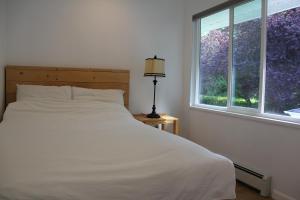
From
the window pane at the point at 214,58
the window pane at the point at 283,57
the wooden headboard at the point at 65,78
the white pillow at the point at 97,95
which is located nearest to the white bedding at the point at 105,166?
the white pillow at the point at 97,95

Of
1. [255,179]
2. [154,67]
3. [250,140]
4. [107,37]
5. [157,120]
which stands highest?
[107,37]

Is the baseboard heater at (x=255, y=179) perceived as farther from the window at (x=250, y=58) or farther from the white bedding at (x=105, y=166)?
the white bedding at (x=105, y=166)

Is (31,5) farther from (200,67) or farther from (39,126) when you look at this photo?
(200,67)

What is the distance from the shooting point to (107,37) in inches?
140

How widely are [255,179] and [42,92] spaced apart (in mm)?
2465

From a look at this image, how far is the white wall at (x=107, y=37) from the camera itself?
10.5ft

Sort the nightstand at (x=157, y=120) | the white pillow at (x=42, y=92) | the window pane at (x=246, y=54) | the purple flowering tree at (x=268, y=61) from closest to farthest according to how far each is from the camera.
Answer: the purple flowering tree at (x=268, y=61) → the window pane at (x=246, y=54) → the white pillow at (x=42, y=92) → the nightstand at (x=157, y=120)

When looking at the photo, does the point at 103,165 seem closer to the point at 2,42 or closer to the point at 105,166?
the point at 105,166

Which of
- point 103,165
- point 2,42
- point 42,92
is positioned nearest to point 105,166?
point 103,165

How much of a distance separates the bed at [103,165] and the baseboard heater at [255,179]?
1072mm

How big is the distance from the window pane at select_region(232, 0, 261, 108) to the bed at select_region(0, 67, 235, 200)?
131 centimetres

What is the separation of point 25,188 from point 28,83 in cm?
232

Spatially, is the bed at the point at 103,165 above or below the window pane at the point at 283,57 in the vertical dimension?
below

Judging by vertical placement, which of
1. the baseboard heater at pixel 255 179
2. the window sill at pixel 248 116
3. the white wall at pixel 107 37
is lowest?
the baseboard heater at pixel 255 179
